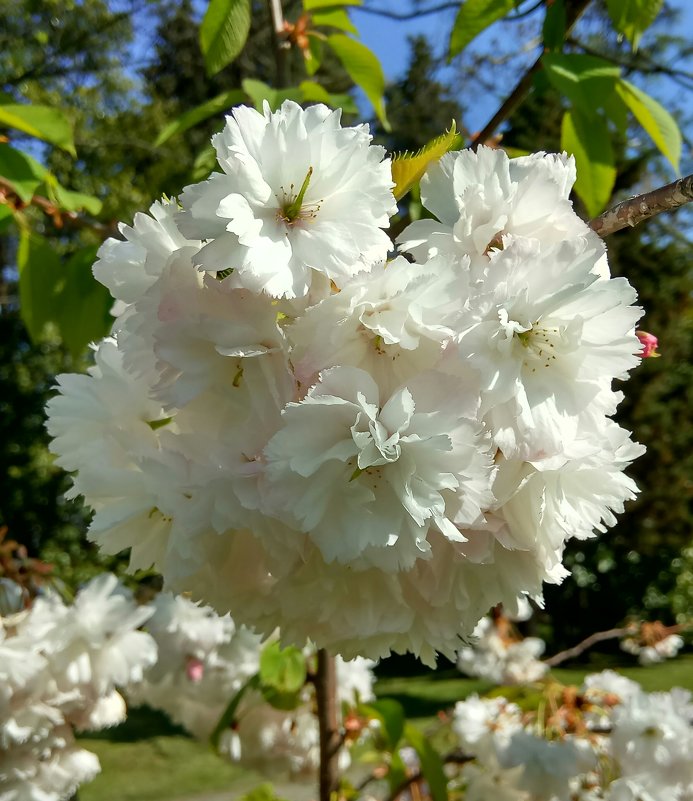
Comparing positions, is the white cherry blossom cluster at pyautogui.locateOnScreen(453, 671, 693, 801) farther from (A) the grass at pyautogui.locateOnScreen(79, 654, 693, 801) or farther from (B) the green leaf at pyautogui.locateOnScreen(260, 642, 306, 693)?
(A) the grass at pyautogui.locateOnScreen(79, 654, 693, 801)

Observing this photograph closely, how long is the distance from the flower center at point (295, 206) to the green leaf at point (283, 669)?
0.92 metres

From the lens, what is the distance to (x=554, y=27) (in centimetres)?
101

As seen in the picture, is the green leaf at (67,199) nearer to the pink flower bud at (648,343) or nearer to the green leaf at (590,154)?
the green leaf at (590,154)

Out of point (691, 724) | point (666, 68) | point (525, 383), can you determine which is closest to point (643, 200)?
point (525, 383)

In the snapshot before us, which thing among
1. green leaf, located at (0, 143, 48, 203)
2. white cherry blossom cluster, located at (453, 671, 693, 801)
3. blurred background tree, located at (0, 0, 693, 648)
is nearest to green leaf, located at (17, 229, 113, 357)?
green leaf, located at (0, 143, 48, 203)

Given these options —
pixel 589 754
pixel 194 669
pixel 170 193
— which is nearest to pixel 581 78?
pixel 589 754

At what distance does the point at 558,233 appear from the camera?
1.83 ft

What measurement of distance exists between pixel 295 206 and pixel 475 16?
633mm

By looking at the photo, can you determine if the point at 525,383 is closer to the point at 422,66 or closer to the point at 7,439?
the point at 7,439

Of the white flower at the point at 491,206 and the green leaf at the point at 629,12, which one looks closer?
the white flower at the point at 491,206

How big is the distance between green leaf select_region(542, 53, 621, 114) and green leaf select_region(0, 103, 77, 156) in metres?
0.77

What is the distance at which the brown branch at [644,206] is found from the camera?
0.54 meters

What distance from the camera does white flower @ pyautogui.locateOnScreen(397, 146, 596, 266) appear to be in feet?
1.82

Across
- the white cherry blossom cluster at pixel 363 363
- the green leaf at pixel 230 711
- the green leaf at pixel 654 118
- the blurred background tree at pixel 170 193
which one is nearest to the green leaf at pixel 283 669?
the green leaf at pixel 230 711
